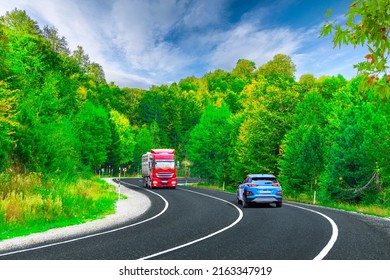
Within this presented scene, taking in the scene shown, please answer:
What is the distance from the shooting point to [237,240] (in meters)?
10.9

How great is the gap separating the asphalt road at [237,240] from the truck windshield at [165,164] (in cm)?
2374

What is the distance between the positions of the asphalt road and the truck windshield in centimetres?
2374

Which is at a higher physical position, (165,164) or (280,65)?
(280,65)

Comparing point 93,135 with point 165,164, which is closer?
point 165,164

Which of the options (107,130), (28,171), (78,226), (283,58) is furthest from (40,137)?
(283,58)

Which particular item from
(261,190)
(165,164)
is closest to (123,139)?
(165,164)

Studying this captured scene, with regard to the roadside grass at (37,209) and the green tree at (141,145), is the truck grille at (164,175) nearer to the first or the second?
the roadside grass at (37,209)

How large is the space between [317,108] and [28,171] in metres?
35.7

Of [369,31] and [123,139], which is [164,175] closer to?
[369,31]

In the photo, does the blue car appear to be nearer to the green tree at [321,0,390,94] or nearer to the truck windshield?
the green tree at [321,0,390,94]

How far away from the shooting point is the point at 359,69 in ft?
13.2

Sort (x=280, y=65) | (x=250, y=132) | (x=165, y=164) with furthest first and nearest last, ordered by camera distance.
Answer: (x=280, y=65) → (x=165, y=164) → (x=250, y=132)

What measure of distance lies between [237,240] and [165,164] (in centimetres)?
2986

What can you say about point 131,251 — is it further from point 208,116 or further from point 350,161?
point 208,116
